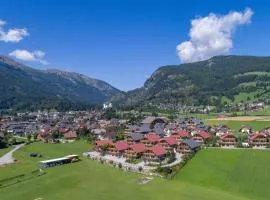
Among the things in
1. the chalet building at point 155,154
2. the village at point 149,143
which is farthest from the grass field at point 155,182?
the chalet building at point 155,154

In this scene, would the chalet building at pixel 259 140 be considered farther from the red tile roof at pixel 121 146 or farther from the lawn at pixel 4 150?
the lawn at pixel 4 150

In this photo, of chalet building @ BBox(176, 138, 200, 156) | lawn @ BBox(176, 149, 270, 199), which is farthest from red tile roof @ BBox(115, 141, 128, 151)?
lawn @ BBox(176, 149, 270, 199)

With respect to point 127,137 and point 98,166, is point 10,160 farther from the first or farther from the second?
point 127,137

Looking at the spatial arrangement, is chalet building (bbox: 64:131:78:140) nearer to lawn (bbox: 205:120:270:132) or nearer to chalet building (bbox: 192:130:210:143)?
chalet building (bbox: 192:130:210:143)

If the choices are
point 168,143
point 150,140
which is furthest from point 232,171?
point 150,140

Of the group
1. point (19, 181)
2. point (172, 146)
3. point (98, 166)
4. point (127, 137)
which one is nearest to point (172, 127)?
point (127, 137)

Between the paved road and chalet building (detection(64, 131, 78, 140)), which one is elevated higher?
chalet building (detection(64, 131, 78, 140))

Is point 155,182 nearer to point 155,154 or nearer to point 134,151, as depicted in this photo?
point 155,154
